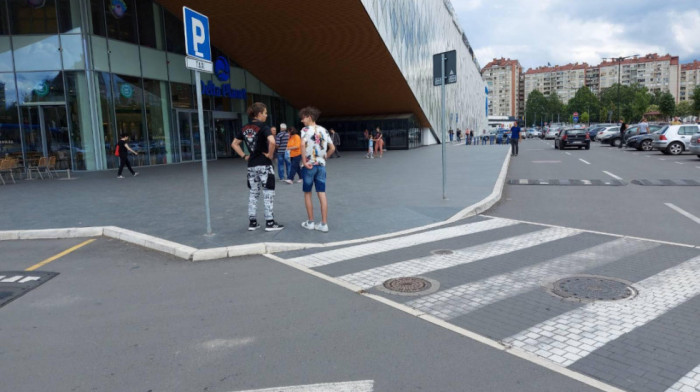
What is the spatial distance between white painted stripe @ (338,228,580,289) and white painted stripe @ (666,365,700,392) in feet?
8.91

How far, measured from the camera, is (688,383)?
9.89ft

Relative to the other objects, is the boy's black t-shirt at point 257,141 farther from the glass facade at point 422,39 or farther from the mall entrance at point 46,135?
the mall entrance at point 46,135

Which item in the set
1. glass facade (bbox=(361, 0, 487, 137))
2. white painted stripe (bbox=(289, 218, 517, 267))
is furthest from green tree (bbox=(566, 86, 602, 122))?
white painted stripe (bbox=(289, 218, 517, 267))

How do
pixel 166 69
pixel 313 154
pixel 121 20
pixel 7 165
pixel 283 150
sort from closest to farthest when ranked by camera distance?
pixel 313 154 < pixel 283 150 < pixel 7 165 < pixel 121 20 < pixel 166 69

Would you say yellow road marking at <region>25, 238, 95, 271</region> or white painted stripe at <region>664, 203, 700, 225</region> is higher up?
yellow road marking at <region>25, 238, 95, 271</region>

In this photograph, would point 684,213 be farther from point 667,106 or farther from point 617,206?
point 667,106

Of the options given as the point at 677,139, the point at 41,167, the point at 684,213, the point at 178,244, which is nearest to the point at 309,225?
the point at 178,244

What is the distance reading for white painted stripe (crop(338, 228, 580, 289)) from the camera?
533cm

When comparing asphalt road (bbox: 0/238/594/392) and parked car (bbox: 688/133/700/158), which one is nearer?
asphalt road (bbox: 0/238/594/392)

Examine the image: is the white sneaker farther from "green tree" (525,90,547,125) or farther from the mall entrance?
"green tree" (525,90,547,125)

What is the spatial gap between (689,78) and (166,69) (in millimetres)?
214761

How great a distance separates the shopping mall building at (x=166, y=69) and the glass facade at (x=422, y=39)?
0.22m

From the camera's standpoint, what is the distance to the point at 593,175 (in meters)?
15.4

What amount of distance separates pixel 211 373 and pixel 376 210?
→ 619cm
